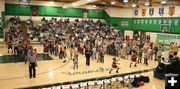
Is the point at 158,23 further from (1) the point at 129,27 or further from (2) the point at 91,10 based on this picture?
(2) the point at 91,10

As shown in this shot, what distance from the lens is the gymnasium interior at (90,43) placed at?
9219mm

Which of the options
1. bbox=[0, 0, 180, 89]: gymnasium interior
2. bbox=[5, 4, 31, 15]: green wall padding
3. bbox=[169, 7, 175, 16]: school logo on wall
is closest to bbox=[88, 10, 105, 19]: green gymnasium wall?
bbox=[0, 0, 180, 89]: gymnasium interior

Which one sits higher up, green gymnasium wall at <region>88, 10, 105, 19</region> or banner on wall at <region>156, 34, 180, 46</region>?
green gymnasium wall at <region>88, 10, 105, 19</region>

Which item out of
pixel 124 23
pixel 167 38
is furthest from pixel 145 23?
pixel 167 38

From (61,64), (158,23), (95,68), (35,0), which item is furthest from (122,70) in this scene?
(35,0)

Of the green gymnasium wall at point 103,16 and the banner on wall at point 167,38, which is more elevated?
the green gymnasium wall at point 103,16

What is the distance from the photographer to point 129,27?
35.2 metres

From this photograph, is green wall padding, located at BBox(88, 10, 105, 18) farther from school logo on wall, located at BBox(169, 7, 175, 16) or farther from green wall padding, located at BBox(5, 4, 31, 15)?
school logo on wall, located at BBox(169, 7, 175, 16)

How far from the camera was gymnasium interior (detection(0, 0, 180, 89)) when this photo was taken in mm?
9219

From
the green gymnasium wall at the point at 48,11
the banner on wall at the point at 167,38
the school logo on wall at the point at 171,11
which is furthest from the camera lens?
the green gymnasium wall at the point at 48,11

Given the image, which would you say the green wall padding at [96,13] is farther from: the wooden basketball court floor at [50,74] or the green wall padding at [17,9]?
the wooden basketball court floor at [50,74]

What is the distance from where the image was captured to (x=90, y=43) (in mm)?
17812

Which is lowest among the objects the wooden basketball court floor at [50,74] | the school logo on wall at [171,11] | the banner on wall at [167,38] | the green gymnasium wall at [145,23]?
the wooden basketball court floor at [50,74]

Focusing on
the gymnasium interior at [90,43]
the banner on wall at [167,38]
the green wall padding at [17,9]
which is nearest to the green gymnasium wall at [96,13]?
the gymnasium interior at [90,43]
